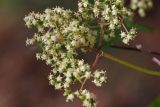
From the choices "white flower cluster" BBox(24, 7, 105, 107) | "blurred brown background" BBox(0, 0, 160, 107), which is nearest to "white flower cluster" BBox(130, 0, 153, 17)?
"white flower cluster" BBox(24, 7, 105, 107)

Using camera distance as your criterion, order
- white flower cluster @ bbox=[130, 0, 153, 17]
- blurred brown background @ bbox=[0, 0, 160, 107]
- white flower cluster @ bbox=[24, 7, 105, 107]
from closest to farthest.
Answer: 1. white flower cluster @ bbox=[24, 7, 105, 107]
2. white flower cluster @ bbox=[130, 0, 153, 17]
3. blurred brown background @ bbox=[0, 0, 160, 107]

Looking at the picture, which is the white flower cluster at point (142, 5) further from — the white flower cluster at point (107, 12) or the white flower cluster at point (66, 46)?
the white flower cluster at point (66, 46)

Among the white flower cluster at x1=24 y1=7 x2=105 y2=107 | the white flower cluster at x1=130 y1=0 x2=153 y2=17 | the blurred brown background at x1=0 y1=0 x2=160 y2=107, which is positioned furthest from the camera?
the blurred brown background at x1=0 y1=0 x2=160 y2=107

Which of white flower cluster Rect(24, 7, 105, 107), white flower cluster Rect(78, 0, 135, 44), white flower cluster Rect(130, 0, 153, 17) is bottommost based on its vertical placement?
white flower cluster Rect(24, 7, 105, 107)

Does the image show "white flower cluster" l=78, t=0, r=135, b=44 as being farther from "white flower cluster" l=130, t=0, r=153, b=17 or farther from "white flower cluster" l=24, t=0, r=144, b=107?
"white flower cluster" l=130, t=0, r=153, b=17

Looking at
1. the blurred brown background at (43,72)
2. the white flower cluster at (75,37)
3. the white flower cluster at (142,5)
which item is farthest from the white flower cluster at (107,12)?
the blurred brown background at (43,72)

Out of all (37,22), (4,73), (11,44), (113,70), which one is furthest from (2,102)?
(37,22)
